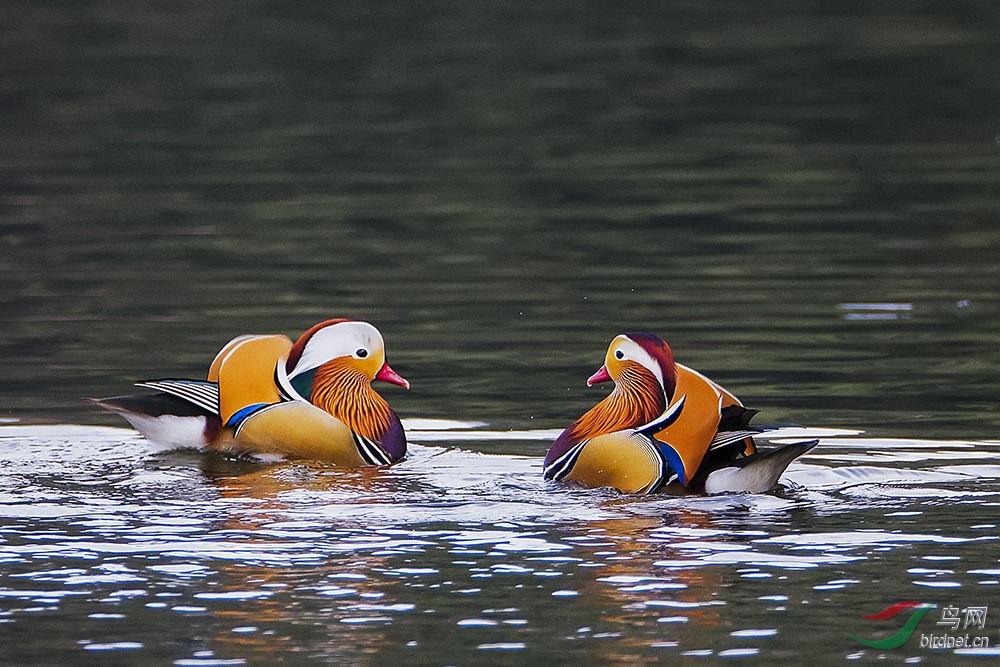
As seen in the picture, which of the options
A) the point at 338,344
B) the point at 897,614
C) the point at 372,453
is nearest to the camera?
the point at 897,614

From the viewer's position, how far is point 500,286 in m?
14.9

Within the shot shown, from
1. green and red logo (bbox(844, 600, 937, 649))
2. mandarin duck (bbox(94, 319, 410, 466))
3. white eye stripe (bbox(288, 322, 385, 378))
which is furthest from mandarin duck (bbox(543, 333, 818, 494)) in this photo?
green and red logo (bbox(844, 600, 937, 649))

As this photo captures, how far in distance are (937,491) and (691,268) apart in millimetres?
6584

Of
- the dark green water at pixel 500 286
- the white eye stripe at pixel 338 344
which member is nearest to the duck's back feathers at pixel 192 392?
the dark green water at pixel 500 286

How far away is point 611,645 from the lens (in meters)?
6.72

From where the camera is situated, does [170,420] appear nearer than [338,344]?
Yes

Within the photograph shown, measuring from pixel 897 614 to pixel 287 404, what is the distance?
3977 millimetres

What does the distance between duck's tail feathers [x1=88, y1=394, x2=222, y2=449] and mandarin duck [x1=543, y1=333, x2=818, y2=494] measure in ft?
6.36

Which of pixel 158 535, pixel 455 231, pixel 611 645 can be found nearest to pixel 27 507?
pixel 158 535

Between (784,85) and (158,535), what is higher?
(784,85)

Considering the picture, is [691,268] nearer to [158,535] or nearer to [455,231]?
[455,231]

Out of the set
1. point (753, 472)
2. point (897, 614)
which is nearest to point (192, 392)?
point (753, 472)

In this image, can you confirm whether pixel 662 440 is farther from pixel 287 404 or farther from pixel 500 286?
pixel 500 286

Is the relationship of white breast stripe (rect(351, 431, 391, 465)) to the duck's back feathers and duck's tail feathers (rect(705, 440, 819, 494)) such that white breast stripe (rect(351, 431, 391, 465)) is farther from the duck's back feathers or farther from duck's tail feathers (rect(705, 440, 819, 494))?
duck's tail feathers (rect(705, 440, 819, 494))
